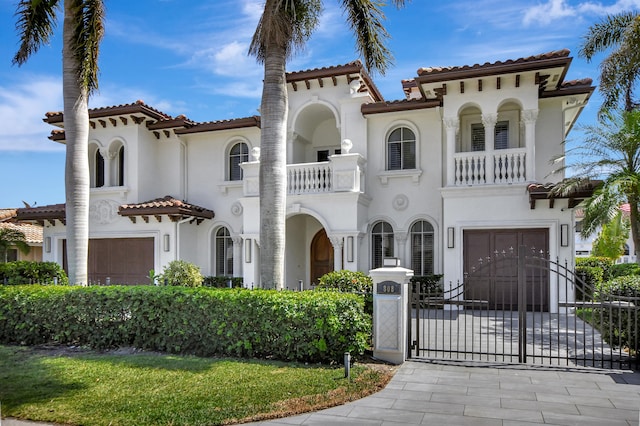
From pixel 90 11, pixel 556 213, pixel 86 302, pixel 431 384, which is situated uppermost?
pixel 90 11

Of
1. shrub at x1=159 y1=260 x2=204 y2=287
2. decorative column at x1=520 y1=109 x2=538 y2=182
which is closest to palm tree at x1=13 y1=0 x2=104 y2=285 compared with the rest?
shrub at x1=159 y1=260 x2=204 y2=287

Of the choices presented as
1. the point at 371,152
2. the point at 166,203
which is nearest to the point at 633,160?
the point at 371,152

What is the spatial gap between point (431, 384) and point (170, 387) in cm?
381

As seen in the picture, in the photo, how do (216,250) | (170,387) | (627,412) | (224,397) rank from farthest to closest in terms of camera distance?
(216,250) → (170,387) → (224,397) → (627,412)

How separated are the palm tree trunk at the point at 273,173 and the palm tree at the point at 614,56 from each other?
1040cm

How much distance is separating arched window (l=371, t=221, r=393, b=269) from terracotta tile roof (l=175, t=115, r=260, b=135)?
6178mm

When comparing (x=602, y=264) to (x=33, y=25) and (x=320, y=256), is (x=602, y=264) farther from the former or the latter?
(x=33, y=25)

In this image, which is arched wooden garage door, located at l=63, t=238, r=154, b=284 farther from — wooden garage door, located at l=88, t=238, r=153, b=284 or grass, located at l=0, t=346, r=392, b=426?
grass, located at l=0, t=346, r=392, b=426

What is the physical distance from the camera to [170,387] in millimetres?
6988

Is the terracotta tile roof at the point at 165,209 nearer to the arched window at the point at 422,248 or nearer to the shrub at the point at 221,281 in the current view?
the shrub at the point at 221,281

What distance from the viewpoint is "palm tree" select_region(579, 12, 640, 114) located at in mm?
15062

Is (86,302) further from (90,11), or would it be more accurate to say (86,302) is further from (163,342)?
(90,11)

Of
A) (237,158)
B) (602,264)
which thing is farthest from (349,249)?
(602,264)

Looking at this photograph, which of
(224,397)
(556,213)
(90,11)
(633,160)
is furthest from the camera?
(556,213)
